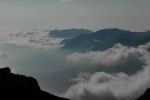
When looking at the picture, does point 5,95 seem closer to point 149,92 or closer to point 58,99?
point 58,99

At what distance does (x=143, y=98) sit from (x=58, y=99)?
60.5 meters

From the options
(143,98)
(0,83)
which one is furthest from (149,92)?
(0,83)

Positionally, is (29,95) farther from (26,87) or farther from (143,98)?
(143,98)

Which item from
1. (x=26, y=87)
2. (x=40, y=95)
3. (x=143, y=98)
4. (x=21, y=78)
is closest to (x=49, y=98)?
(x=40, y=95)

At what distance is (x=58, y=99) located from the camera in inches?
5896

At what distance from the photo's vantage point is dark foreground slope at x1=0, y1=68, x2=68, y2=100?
13350cm

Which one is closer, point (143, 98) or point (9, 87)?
point (9, 87)

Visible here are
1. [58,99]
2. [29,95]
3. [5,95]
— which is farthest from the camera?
[58,99]

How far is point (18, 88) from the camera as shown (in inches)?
5635

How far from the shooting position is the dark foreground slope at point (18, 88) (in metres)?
134

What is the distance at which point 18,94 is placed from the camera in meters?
135

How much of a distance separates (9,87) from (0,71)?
1921 centimetres

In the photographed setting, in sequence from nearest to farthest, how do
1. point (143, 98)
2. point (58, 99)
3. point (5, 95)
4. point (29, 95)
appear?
point (5, 95), point (29, 95), point (58, 99), point (143, 98)

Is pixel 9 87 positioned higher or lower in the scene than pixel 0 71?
lower
